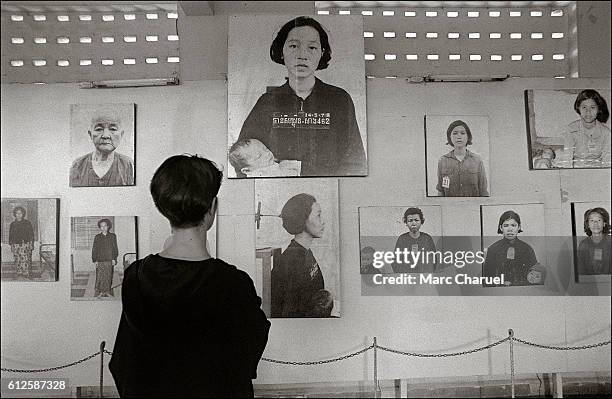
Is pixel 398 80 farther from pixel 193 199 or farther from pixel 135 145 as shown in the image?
pixel 193 199

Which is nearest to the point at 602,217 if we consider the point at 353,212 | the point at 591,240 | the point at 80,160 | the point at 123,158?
the point at 591,240

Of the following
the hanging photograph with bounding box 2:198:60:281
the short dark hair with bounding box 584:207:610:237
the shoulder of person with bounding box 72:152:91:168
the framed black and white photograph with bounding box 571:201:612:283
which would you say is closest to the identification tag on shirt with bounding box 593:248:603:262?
the framed black and white photograph with bounding box 571:201:612:283

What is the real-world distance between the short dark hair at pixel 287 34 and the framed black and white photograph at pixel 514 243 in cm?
184

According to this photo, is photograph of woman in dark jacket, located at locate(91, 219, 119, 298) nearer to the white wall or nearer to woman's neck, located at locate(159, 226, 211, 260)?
the white wall

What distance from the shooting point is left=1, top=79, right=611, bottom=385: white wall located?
4.63 m

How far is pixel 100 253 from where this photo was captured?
15.4 ft

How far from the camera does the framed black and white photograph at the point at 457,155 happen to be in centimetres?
477

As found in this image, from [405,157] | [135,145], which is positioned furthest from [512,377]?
[135,145]

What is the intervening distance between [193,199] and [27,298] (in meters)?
3.66

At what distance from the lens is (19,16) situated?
15.7 feet

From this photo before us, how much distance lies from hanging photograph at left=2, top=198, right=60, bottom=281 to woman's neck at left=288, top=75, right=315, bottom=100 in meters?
2.20

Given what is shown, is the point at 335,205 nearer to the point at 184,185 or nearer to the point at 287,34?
the point at 287,34

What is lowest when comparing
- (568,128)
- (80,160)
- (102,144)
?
(80,160)

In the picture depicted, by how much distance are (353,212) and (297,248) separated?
56cm
